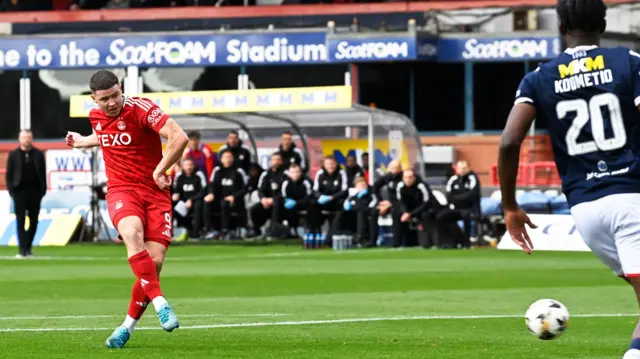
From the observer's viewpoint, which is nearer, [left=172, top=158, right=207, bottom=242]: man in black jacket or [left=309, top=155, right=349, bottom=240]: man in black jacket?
[left=309, top=155, right=349, bottom=240]: man in black jacket

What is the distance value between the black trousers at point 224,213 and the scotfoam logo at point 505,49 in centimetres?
1204

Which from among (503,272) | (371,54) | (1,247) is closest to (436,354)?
(503,272)

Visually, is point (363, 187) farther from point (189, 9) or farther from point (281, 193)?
point (189, 9)

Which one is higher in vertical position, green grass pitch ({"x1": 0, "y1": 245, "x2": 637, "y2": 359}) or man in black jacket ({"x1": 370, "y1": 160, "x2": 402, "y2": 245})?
man in black jacket ({"x1": 370, "y1": 160, "x2": 402, "y2": 245})

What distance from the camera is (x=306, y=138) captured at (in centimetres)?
3272

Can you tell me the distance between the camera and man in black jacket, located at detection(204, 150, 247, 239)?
30578 mm

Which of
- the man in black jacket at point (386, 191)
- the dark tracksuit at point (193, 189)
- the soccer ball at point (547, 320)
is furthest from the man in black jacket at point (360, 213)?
the soccer ball at point (547, 320)

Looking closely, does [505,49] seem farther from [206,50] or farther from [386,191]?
[386,191]

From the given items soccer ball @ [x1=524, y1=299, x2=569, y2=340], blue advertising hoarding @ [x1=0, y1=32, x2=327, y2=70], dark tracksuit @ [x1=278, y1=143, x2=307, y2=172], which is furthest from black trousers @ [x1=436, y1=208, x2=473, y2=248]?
soccer ball @ [x1=524, y1=299, x2=569, y2=340]

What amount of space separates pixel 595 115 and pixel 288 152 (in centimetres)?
2355

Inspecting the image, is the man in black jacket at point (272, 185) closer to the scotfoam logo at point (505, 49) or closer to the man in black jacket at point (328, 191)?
the man in black jacket at point (328, 191)

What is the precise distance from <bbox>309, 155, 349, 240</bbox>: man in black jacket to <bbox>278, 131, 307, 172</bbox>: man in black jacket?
0.93 meters

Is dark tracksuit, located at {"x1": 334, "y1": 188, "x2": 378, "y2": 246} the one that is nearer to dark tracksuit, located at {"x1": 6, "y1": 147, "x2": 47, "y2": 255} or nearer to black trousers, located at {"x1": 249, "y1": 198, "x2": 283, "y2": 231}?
black trousers, located at {"x1": 249, "y1": 198, "x2": 283, "y2": 231}

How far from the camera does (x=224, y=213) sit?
30.9 metres
